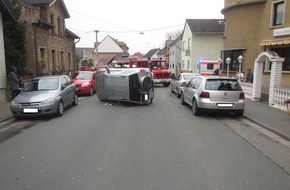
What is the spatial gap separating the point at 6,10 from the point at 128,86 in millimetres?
7480

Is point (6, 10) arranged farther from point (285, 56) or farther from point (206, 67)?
point (206, 67)

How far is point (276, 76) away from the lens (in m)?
12.8

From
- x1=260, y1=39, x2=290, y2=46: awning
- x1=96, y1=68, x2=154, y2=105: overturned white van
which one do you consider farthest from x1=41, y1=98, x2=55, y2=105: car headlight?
x1=260, y1=39, x2=290, y2=46: awning

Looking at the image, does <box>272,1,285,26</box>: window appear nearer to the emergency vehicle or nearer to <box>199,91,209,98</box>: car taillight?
the emergency vehicle

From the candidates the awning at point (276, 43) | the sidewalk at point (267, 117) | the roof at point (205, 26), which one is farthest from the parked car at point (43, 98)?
the roof at point (205, 26)

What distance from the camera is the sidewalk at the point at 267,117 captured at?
8.43 m

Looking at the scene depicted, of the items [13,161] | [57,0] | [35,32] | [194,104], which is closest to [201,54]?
[57,0]

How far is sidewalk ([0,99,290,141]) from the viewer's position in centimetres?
843

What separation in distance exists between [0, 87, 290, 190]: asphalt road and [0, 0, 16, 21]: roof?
791cm

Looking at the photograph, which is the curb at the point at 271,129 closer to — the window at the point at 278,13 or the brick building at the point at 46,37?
the window at the point at 278,13

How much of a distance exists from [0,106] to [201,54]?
97.2ft

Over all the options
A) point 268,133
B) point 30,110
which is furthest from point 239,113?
point 30,110

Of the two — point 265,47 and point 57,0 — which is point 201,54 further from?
point 57,0

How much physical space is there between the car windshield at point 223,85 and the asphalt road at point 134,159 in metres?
1.67
